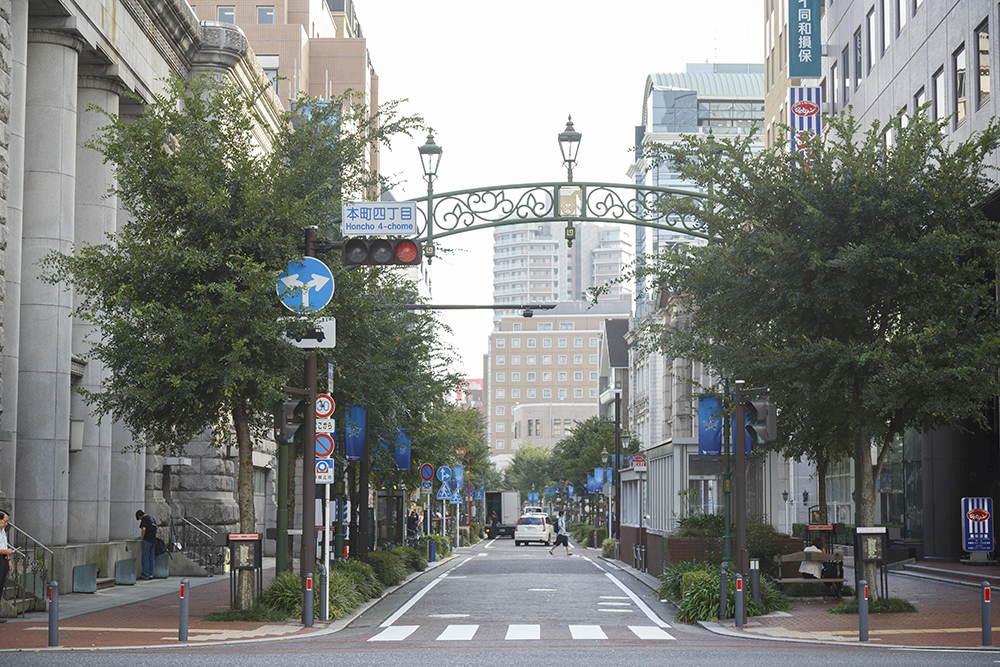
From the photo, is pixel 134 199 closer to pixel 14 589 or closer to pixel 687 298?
pixel 14 589

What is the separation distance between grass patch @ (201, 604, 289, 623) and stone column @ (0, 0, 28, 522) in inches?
233

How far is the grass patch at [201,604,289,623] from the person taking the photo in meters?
19.3

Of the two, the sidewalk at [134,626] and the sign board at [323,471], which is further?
the sign board at [323,471]

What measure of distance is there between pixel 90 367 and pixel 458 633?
13702 millimetres

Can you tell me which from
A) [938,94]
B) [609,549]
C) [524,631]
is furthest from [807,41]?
[524,631]

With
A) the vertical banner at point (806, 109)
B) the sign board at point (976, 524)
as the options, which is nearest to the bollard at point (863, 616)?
the sign board at point (976, 524)

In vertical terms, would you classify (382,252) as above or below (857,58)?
below

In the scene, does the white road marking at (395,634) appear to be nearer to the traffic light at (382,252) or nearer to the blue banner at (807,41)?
the traffic light at (382,252)

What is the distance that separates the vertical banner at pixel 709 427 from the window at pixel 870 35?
616 inches

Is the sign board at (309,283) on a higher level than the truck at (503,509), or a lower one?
higher

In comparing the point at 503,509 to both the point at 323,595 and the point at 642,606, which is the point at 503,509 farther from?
the point at 323,595

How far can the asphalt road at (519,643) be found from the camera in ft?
45.9

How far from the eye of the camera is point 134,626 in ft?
60.9

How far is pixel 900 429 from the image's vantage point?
21.9m
